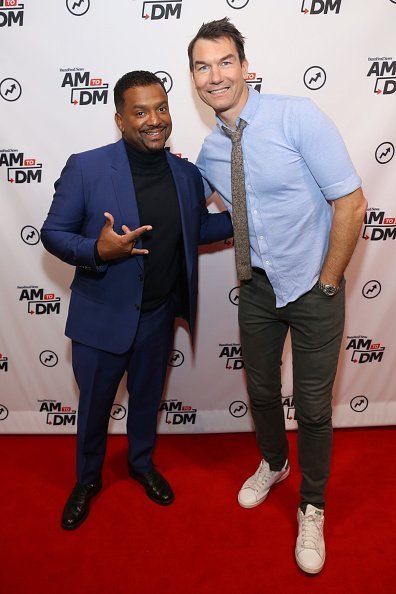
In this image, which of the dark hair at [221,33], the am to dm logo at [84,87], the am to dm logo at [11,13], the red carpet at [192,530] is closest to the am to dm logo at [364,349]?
the red carpet at [192,530]

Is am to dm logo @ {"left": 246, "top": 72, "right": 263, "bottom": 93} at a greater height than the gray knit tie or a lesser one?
greater

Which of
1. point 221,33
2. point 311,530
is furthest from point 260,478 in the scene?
point 221,33

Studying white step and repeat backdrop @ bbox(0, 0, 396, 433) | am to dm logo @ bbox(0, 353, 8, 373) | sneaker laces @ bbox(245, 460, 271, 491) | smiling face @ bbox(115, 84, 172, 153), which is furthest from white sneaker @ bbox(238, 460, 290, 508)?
smiling face @ bbox(115, 84, 172, 153)

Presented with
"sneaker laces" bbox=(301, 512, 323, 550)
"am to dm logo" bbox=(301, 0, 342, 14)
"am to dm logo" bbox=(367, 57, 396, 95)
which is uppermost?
"am to dm logo" bbox=(301, 0, 342, 14)

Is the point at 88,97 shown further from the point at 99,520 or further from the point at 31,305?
the point at 99,520

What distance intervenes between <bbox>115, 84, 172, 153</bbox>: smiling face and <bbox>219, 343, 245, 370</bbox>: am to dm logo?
1.28 meters

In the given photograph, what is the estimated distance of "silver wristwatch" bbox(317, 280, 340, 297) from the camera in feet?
6.34

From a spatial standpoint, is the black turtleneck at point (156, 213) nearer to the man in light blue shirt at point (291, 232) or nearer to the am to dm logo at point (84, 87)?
the man in light blue shirt at point (291, 232)

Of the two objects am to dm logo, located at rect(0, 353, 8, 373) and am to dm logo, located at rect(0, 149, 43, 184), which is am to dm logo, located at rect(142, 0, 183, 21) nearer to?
am to dm logo, located at rect(0, 149, 43, 184)

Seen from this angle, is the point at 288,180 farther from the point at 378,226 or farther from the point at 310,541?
the point at 310,541

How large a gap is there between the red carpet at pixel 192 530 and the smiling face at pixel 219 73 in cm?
173

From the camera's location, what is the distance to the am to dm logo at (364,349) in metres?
2.88

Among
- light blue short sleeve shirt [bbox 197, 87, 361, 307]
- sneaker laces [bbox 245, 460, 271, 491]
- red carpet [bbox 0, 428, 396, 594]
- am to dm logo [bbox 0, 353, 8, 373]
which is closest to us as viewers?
light blue short sleeve shirt [bbox 197, 87, 361, 307]

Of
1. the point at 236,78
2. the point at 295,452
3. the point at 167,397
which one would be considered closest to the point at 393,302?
the point at 295,452
